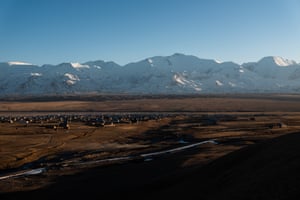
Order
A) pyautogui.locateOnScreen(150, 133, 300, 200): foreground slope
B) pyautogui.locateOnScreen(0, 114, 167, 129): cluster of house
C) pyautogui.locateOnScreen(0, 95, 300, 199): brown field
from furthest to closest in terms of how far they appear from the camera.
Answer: pyautogui.locateOnScreen(0, 114, 167, 129): cluster of house → pyautogui.locateOnScreen(0, 95, 300, 199): brown field → pyautogui.locateOnScreen(150, 133, 300, 200): foreground slope

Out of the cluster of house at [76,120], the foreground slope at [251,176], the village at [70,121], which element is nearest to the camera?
the foreground slope at [251,176]

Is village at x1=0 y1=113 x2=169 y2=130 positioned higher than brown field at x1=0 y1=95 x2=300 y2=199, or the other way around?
village at x1=0 y1=113 x2=169 y2=130

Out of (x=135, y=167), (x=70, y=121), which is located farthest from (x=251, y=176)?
(x=70, y=121)

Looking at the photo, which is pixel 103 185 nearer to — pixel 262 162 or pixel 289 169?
pixel 262 162

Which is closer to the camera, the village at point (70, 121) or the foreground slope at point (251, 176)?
the foreground slope at point (251, 176)

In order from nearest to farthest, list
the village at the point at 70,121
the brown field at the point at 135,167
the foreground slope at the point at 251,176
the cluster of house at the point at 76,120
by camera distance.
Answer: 1. the foreground slope at the point at 251,176
2. the brown field at the point at 135,167
3. the village at the point at 70,121
4. the cluster of house at the point at 76,120

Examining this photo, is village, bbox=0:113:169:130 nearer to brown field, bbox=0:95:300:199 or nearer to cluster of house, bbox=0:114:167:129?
cluster of house, bbox=0:114:167:129

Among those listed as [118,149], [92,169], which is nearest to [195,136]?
[118,149]

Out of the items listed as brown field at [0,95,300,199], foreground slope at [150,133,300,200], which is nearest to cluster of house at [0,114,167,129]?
brown field at [0,95,300,199]

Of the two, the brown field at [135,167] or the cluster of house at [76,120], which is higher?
the cluster of house at [76,120]

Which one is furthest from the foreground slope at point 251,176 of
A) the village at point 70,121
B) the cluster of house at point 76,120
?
the cluster of house at point 76,120

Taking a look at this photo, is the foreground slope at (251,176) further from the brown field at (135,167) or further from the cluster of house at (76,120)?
the cluster of house at (76,120)
